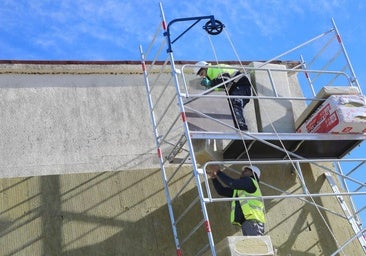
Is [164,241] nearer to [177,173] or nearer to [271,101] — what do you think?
[177,173]

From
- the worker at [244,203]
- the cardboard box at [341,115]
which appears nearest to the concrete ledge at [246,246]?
the worker at [244,203]

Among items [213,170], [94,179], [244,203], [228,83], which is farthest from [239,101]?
[94,179]

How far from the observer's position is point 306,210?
29.8ft

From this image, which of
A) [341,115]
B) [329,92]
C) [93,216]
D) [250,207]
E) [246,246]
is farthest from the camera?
[329,92]

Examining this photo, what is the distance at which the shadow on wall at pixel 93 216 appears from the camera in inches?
307

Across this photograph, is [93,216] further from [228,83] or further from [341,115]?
[341,115]

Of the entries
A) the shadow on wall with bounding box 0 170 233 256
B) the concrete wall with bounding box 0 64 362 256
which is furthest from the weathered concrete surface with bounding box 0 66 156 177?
the shadow on wall with bounding box 0 170 233 256

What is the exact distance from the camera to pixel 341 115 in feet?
27.6

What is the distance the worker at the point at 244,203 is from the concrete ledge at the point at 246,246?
67cm

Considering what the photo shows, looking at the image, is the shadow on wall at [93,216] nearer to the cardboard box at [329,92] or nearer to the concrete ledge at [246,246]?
the concrete ledge at [246,246]

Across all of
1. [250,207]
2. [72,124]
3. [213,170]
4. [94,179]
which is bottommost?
[250,207]

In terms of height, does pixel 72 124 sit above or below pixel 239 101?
above

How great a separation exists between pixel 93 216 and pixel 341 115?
3.70 metres

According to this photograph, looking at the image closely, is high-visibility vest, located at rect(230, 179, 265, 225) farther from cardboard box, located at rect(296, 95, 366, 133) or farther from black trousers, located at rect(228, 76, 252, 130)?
cardboard box, located at rect(296, 95, 366, 133)
